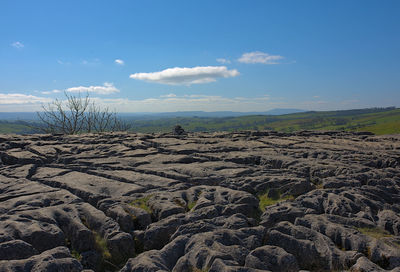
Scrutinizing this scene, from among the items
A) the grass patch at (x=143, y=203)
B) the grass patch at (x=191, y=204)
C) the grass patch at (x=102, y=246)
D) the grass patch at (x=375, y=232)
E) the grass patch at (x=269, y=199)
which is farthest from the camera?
the grass patch at (x=269, y=199)

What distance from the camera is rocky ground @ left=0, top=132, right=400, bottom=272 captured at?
1113 centimetres

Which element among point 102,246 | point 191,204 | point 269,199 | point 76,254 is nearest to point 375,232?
point 269,199

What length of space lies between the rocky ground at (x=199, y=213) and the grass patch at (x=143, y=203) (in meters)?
0.07

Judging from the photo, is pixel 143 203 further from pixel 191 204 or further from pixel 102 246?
pixel 102 246

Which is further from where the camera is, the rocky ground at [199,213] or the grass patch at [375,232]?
the grass patch at [375,232]

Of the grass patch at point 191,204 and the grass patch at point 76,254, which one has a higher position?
the grass patch at point 191,204

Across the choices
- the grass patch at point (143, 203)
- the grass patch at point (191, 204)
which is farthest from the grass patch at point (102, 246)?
the grass patch at point (191, 204)

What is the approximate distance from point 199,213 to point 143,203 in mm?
4604

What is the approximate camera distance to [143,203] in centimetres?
1802

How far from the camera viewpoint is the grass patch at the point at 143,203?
17109mm

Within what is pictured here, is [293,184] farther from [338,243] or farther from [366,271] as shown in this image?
[366,271]

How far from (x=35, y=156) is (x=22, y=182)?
347 inches

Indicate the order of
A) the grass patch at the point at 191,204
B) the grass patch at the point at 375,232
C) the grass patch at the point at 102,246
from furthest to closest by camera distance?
the grass patch at the point at 191,204, the grass patch at the point at 375,232, the grass patch at the point at 102,246

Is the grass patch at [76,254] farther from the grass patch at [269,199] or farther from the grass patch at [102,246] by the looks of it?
the grass patch at [269,199]
